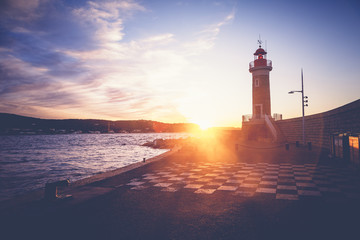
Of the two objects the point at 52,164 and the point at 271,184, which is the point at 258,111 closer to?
the point at 271,184

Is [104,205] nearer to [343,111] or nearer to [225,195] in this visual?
[225,195]

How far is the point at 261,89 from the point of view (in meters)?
32.8

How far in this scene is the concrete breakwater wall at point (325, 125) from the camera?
12.3 metres

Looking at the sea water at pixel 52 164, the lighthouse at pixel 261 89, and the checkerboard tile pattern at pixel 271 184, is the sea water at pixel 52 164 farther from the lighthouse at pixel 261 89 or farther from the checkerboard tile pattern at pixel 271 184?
the lighthouse at pixel 261 89

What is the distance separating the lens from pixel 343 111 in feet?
44.7

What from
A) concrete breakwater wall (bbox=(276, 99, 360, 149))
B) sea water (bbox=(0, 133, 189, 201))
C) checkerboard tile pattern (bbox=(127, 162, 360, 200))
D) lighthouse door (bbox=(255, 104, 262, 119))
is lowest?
sea water (bbox=(0, 133, 189, 201))

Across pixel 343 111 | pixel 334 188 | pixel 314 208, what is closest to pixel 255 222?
pixel 314 208

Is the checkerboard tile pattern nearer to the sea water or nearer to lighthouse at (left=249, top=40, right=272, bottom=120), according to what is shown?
the sea water

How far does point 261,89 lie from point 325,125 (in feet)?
52.1

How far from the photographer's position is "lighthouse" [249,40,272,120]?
32.6 m

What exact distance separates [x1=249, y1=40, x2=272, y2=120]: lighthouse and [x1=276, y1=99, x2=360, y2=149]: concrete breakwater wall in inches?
142

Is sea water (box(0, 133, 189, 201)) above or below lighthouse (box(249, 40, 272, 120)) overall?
below

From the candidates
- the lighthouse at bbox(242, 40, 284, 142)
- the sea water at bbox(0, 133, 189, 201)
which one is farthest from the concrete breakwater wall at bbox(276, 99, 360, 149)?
the sea water at bbox(0, 133, 189, 201)

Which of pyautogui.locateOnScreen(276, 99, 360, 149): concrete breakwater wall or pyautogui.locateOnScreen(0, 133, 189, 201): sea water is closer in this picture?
pyautogui.locateOnScreen(276, 99, 360, 149): concrete breakwater wall
